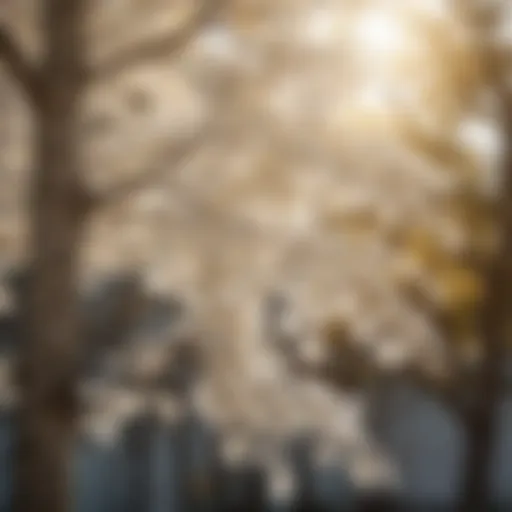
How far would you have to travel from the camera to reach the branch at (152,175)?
36.4 inches

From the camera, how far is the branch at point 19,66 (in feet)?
3.01

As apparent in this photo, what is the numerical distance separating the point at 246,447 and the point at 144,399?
0.12 metres

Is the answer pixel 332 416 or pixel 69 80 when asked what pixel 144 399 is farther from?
pixel 69 80

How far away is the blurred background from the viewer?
3.01 feet

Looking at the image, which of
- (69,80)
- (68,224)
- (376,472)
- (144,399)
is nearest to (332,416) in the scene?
(376,472)

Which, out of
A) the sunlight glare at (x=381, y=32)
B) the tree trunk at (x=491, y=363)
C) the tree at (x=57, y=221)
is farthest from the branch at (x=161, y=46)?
the tree trunk at (x=491, y=363)

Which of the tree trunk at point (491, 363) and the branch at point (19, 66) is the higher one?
the branch at point (19, 66)

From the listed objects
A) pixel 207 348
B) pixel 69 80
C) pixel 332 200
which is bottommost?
pixel 207 348

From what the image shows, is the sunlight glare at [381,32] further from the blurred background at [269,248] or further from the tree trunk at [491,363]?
the tree trunk at [491,363]

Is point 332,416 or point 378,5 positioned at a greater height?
point 378,5

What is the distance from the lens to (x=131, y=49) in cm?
93

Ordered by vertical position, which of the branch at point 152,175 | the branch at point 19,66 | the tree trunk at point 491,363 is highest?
the branch at point 19,66

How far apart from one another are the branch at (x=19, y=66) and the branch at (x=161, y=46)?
0.06m

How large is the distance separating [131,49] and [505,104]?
0.41m
